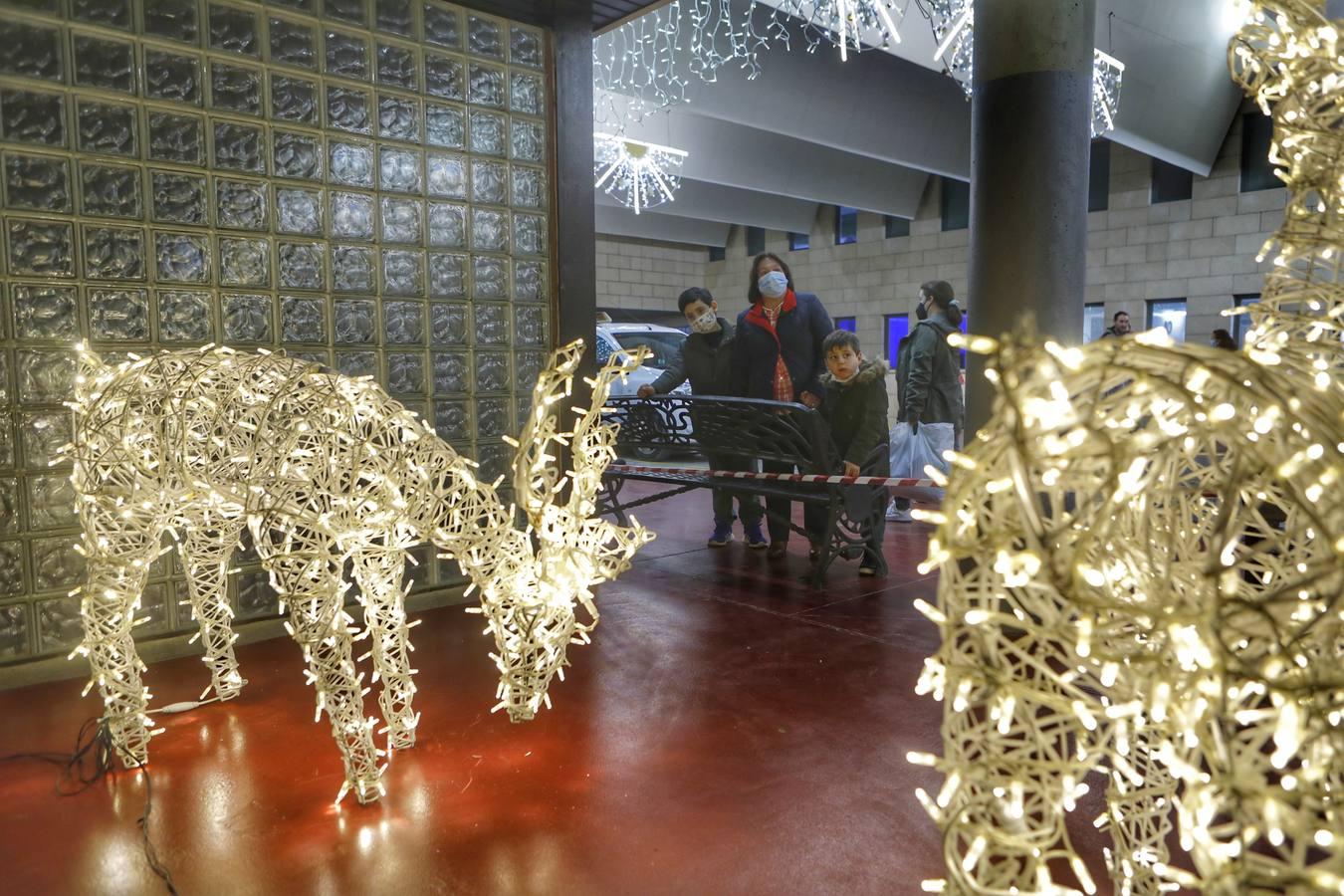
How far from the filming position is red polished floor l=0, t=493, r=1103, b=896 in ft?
6.00

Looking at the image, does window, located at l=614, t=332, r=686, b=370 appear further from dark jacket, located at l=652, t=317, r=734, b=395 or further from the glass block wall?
the glass block wall

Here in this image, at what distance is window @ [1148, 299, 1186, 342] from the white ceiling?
1.33m

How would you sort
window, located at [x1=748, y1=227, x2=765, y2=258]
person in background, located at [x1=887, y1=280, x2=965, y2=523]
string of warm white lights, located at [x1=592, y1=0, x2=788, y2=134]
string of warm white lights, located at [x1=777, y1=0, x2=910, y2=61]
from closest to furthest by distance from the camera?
1. string of warm white lights, located at [x1=777, y1=0, x2=910, y2=61]
2. person in background, located at [x1=887, y1=280, x2=965, y2=523]
3. string of warm white lights, located at [x1=592, y1=0, x2=788, y2=134]
4. window, located at [x1=748, y1=227, x2=765, y2=258]

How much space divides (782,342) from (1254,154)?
683 centimetres

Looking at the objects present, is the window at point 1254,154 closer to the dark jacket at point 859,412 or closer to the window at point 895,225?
the window at point 895,225

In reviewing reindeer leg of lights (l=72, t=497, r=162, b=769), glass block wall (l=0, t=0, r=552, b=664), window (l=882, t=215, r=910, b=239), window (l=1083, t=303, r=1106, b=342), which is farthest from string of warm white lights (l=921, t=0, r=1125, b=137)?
window (l=882, t=215, r=910, b=239)

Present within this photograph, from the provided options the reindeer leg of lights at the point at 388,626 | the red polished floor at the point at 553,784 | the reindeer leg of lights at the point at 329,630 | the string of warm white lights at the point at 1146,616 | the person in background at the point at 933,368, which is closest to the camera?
the string of warm white lights at the point at 1146,616

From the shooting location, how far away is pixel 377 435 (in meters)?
2.15

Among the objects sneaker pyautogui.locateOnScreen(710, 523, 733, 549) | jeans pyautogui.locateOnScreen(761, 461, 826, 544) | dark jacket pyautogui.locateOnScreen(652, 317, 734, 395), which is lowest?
sneaker pyautogui.locateOnScreen(710, 523, 733, 549)

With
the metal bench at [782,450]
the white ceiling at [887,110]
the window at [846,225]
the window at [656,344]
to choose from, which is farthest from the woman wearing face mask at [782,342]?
the window at [846,225]

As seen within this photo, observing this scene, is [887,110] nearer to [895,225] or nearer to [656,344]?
[656,344]

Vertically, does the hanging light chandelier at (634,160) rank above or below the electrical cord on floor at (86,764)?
above

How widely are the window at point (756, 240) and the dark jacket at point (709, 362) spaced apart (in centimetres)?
857

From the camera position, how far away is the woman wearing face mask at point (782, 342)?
464 cm
